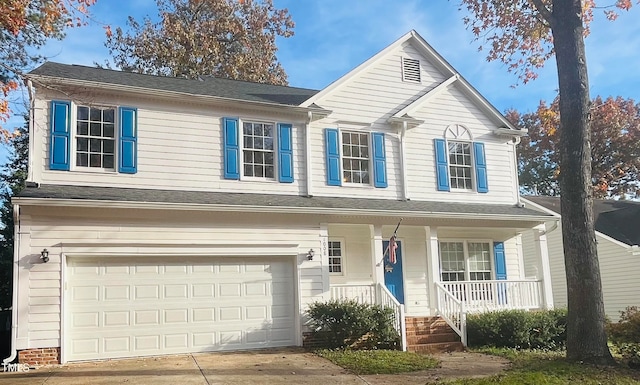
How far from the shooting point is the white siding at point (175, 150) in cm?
1163

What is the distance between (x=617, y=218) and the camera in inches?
842

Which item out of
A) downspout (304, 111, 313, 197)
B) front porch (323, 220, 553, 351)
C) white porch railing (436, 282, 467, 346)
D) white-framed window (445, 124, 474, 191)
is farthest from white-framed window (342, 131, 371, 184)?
white porch railing (436, 282, 467, 346)

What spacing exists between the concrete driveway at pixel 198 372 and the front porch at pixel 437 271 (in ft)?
9.18

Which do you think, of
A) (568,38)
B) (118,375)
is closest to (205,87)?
(118,375)

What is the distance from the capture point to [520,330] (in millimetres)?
12180

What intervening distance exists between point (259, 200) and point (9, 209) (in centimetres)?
1083

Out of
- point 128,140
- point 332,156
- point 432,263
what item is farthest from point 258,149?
point 432,263

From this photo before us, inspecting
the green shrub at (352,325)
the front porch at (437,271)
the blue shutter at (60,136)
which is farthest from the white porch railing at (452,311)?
the blue shutter at (60,136)

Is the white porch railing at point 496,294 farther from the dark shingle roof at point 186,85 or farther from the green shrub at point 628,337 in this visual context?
the dark shingle roof at point 186,85

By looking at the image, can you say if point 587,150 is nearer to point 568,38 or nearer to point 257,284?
point 568,38

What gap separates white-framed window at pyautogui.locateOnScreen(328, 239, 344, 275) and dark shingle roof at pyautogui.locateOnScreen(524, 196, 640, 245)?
11.1 m

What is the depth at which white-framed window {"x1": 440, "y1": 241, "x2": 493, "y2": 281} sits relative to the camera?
15.2 metres

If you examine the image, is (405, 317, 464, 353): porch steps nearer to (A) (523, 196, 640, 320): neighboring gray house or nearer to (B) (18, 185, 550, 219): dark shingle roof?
(B) (18, 185, 550, 219): dark shingle roof

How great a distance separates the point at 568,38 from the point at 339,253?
7.04 m
